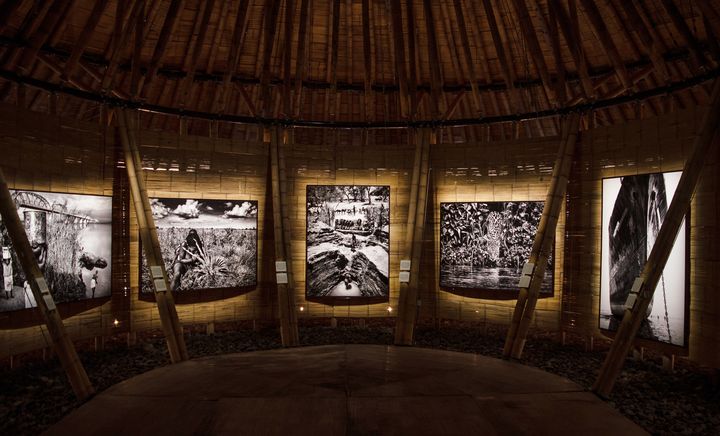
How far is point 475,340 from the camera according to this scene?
10922 millimetres

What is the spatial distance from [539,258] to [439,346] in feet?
10.1

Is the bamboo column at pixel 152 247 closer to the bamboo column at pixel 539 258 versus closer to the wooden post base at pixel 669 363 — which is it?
the bamboo column at pixel 539 258

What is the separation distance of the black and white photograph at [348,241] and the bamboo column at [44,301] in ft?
18.9

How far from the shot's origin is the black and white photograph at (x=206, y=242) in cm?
1042

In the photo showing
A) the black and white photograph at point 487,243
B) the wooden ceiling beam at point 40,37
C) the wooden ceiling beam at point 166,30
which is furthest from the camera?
the black and white photograph at point 487,243

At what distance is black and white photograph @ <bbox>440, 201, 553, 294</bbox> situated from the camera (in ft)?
34.8

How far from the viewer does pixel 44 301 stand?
6355 mm

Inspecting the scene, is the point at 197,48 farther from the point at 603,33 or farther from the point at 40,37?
the point at 603,33

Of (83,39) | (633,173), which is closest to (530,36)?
(633,173)

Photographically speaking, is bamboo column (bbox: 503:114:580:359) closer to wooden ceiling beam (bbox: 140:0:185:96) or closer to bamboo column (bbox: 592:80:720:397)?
bamboo column (bbox: 592:80:720:397)

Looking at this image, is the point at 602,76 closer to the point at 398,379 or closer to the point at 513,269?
the point at 513,269

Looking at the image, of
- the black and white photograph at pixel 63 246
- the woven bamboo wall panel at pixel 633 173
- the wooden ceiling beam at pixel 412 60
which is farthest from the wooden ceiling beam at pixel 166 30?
the woven bamboo wall panel at pixel 633 173

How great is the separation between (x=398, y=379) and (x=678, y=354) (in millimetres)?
5873

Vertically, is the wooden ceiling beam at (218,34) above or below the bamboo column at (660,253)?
above
